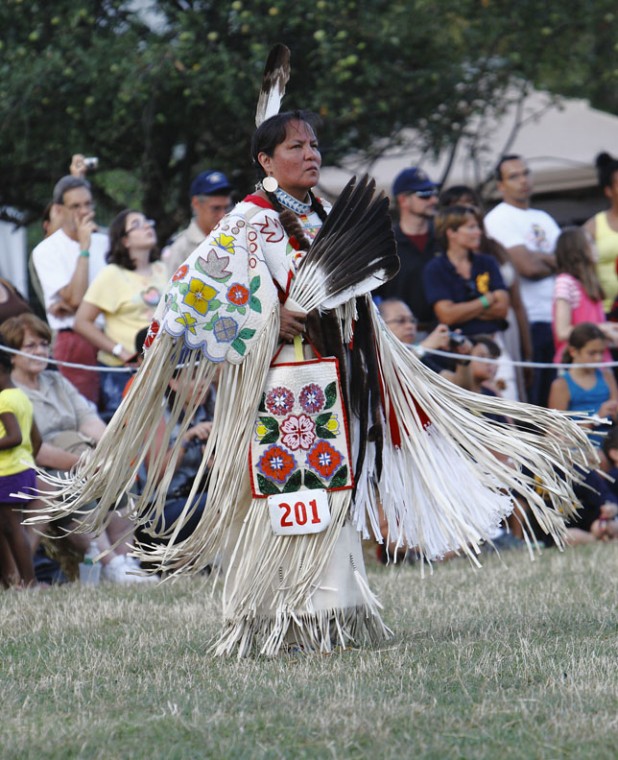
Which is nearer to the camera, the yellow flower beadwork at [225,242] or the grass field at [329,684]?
the grass field at [329,684]

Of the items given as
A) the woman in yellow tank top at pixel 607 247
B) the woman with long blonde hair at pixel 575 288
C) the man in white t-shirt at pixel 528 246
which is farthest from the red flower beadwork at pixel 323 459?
the woman in yellow tank top at pixel 607 247

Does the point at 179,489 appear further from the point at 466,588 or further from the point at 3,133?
the point at 3,133

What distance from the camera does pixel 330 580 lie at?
455 cm

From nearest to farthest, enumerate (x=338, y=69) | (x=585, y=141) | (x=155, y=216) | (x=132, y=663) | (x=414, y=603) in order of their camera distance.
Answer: (x=132, y=663), (x=414, y=603), (x=338, y=69), (x=155, y=216), (x=585, y=141)

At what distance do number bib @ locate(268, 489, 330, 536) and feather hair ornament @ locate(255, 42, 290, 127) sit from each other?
1328 mm

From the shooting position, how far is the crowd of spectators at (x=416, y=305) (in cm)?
759

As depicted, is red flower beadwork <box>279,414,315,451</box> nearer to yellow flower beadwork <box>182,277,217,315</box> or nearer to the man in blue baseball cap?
yellow flower beadwork <box>182,277,217,315</box>

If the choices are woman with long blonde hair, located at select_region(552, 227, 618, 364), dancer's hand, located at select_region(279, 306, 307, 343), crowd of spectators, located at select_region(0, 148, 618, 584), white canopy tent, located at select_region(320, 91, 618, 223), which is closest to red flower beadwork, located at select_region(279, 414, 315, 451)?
dancer's hand, located at select_region(279, 306, 307, 343)

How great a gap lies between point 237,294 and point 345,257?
1.23 feet

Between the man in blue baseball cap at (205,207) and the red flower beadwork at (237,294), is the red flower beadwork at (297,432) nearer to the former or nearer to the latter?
the red flower beadwork at (237,294)

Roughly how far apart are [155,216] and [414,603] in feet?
20.3

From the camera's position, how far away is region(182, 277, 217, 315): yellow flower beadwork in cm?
452

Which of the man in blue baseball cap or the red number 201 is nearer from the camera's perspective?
the red number 201

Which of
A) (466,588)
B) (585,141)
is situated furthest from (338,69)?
(466,588)
